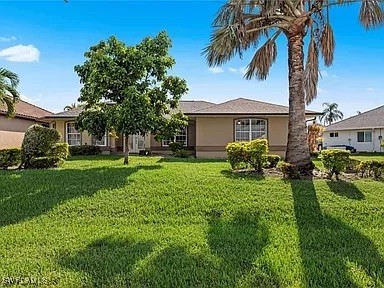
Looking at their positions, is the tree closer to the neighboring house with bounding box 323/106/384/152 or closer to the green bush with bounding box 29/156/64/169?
the green bush with bounding box 29/156/64/169

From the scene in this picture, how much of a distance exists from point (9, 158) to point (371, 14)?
49.6 feet

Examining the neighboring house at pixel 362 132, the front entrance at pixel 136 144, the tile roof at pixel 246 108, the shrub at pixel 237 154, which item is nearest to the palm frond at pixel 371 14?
the shrub at pixel 237 154

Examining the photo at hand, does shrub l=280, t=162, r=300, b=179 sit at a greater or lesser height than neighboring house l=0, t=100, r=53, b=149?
lesser

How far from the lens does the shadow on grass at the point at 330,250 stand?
19.9 feet

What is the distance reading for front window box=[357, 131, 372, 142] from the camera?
131 feet

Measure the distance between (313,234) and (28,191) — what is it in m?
8.19

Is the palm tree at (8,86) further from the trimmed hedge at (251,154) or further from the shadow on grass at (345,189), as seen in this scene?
the shadow on grass at (345,189)

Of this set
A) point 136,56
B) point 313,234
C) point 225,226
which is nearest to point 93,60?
point 136,56

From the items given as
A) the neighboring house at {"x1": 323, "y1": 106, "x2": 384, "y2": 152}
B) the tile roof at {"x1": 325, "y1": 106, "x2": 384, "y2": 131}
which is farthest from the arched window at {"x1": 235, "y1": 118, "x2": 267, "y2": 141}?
the tile roof at {"x1": 325, "y1": 106, "x2": 384, "y2": 131}

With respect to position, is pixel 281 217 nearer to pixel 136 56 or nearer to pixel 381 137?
pixel 136 56

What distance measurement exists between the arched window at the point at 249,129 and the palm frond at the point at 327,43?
31.0 ft

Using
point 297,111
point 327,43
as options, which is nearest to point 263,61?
point 327,43

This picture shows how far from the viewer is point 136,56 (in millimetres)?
15594

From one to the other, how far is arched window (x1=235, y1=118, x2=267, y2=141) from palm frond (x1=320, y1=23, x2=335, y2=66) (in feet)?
31.0
